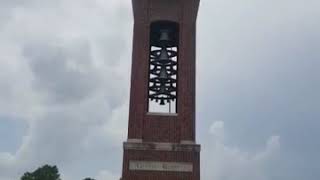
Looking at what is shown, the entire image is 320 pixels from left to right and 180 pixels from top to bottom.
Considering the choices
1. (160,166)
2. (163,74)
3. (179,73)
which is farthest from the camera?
(163,74)

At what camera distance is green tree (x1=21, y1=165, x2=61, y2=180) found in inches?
2072

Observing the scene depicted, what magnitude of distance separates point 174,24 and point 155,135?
464 cm

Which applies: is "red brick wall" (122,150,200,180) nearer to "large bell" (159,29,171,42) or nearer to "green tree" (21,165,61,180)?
"large bell" (159,29,171,42)

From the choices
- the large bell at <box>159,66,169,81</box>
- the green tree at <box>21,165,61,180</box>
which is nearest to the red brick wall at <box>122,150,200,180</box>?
the large bell at <box>159,66,169,81</box>

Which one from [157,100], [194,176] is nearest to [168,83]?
[157,100]

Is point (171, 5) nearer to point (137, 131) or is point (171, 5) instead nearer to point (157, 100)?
point (157, 100)

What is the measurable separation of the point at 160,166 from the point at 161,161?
188 mm

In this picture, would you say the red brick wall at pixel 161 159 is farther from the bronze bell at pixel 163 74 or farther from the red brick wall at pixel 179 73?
the bronze bell at pixel 163 74

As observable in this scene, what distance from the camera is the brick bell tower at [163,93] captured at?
74.3ft

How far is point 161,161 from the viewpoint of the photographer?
22.7 metres

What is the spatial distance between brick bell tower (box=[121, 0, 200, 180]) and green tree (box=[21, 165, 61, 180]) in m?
30.8

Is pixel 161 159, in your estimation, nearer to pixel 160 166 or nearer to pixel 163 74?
pixel 160 166

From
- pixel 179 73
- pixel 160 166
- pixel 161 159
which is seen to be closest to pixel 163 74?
pixel 179 73

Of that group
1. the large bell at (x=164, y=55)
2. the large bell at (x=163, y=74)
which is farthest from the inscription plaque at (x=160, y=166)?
the large bell at (x=164, y=55)
